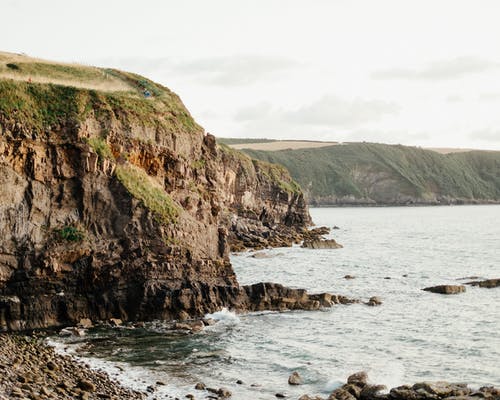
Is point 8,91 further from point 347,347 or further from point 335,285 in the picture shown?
point 335,285

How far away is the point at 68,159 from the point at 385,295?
26.9 metres

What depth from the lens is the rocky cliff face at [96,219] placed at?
34.8 meters

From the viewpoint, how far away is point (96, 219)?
1468 inches

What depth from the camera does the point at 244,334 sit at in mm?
35062

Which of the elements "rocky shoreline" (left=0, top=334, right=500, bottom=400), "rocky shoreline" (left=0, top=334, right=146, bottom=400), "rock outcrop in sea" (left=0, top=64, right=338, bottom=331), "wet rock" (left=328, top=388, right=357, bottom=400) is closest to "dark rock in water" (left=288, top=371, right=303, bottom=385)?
"rocky shoreline" (left=0, top=334, right=500, bottom=400)

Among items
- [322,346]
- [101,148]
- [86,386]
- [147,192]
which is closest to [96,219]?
[147,192]

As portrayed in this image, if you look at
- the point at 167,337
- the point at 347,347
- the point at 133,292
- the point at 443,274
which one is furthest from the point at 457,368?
the point at 443,274

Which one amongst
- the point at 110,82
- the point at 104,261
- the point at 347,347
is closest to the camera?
the point at 347,347

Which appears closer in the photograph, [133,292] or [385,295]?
[133,292]

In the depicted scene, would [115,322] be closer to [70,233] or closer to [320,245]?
[70,233]

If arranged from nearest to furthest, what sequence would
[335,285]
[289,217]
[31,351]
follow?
[31,351], [335,285], [289,217]

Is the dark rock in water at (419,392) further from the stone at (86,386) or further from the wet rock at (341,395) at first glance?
the stone at (86,386)

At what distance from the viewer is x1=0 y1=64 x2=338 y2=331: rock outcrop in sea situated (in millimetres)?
34812

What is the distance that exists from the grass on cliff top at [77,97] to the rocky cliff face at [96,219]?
0.10 metres
